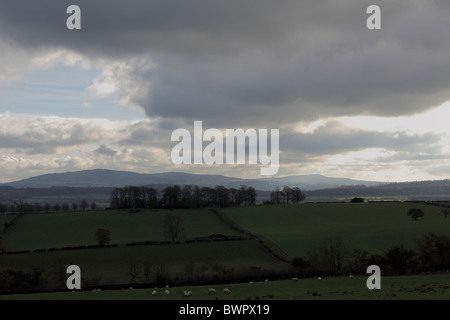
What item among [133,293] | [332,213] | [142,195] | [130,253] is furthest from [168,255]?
[142,195]

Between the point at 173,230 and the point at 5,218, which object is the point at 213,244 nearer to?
the point at 173,230

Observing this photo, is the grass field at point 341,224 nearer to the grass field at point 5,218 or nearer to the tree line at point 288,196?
the tree line at point 288,196

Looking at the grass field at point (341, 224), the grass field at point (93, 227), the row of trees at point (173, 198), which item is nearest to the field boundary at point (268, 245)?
the grass field at point (341, 224)

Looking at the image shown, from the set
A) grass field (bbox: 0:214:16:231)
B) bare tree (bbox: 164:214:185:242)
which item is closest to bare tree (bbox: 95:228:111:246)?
bare tree (bbox: 164:214:185:242)

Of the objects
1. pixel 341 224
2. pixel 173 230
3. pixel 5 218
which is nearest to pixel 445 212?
pixel 341 224

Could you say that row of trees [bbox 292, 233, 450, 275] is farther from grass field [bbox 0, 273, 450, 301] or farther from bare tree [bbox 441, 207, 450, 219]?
bare tree [bbox 441, 207, 450, 219]
